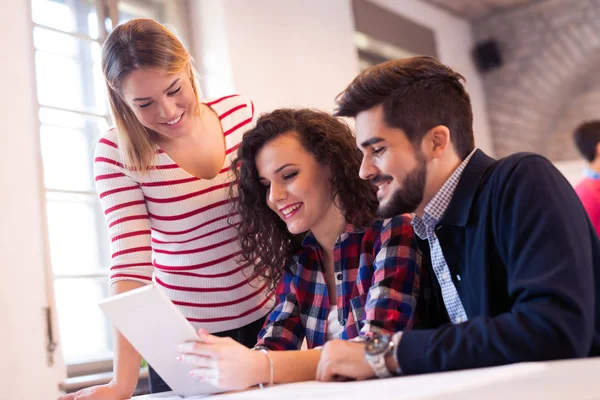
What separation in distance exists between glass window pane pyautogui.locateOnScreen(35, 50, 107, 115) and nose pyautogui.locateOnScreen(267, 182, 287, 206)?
1.76m

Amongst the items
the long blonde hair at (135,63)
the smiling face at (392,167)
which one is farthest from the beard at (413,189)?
the long blonde hair at (135,63)

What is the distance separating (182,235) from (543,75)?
4716mm

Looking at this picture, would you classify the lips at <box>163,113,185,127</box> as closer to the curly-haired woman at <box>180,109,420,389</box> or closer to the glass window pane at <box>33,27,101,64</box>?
the curly-haired woman at <box>180,109,420,389</box>

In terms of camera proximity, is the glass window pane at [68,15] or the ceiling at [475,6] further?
the ceiling at [475,6]

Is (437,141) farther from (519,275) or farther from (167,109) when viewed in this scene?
(167,109)

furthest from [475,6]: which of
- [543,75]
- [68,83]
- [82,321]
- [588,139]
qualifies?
[82,321]

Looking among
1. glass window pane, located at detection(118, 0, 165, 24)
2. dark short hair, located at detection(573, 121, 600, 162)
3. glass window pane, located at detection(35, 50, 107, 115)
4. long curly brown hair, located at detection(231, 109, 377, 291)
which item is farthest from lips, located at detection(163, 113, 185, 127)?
dark short hair, located at detection(573, 121, 600, 162)

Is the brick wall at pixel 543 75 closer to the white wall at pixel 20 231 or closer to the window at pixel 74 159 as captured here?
the window at pixel 74 159

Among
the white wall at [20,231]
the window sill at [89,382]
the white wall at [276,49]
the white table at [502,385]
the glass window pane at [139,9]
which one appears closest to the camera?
the white table at [502,385]

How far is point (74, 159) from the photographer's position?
3.12 meters

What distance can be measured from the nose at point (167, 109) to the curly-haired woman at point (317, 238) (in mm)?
182

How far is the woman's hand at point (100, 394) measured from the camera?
1479mm

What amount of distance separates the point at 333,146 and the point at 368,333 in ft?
1.76

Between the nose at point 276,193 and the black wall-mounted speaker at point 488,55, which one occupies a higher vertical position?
the black wall-mounted speaker at point 488,55
